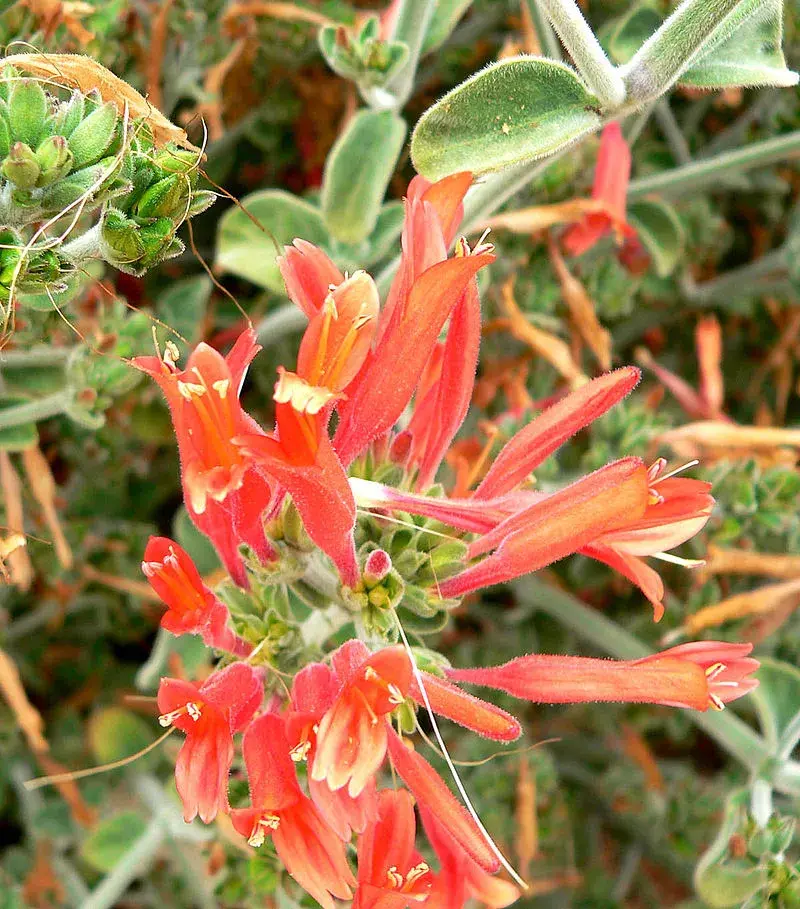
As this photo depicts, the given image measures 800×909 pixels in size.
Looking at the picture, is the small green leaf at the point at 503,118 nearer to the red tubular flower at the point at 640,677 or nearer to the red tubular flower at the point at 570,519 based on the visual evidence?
the red tubular flower at the point at 570,519

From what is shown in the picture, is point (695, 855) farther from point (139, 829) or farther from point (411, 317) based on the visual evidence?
point (411, 317)

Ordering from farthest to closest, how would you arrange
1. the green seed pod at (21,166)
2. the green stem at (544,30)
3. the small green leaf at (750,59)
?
the green stem at (544,30) < the small green leaf at (750,59) < the green seed pod at (21,166)

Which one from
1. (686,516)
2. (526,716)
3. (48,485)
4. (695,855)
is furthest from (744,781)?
(48,485)

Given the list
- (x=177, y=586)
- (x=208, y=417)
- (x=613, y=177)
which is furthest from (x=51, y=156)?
(x=613, y=177)

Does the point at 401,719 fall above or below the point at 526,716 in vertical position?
above

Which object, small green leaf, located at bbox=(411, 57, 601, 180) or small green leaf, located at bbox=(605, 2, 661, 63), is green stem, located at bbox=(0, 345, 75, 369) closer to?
small green leaf, located at bbox=(411, 57, 601, 180)

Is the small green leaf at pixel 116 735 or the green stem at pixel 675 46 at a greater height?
the green stem at pixel 675 46

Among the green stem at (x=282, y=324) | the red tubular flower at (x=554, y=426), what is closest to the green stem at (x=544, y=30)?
the green stem at (x=282, y=324)
